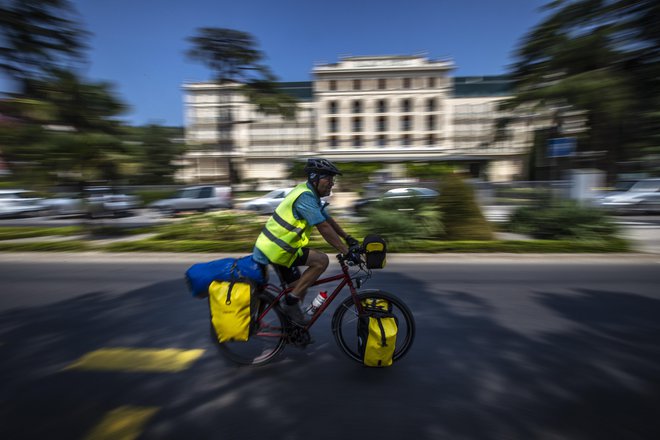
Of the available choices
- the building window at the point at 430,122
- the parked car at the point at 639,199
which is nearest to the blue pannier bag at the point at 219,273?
the parked car at the point at 639,199

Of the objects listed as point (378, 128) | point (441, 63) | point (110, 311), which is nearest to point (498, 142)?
point (110, 311)

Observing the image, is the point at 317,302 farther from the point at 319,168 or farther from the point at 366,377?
the point at 319,168

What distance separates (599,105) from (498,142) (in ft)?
28.2

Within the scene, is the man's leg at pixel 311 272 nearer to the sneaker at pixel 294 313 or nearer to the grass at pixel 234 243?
the sneaker at pixel 294 313

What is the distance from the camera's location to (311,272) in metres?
3.25

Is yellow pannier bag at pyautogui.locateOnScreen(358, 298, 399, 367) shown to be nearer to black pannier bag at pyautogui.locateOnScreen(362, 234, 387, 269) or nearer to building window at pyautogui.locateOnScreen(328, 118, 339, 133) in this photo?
black pannier bag at pyautogui.locateOnScreen(362, 234, 387, 269)

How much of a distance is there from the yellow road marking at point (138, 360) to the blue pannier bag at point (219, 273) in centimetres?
77

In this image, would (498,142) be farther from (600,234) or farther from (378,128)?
(378,128)

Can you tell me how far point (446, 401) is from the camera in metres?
2.83

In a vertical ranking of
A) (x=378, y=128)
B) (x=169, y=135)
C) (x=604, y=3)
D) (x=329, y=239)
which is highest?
(x=378, y=128)

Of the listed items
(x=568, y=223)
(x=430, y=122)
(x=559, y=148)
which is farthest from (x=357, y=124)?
(x=559, y=148)

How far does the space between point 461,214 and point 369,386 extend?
725cm

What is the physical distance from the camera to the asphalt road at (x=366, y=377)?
2.57 meters

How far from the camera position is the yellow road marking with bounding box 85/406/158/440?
99.1 inches
